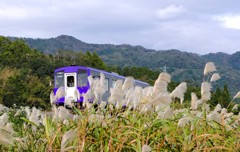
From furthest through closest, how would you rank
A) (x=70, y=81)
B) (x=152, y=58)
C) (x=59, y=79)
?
(x=152, y=58) → (x=59, y=79) → (x=70, y=81)

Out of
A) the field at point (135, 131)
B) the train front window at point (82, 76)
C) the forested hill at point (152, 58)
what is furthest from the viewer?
the forested hill at point (152, 58)

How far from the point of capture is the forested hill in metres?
115

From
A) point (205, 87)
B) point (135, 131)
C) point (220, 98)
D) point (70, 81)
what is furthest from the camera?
point (70, 81)

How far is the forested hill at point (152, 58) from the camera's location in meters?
115

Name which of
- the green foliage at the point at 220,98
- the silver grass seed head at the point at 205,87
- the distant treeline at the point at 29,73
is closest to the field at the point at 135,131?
the silver grass seed head at the point at 205,87

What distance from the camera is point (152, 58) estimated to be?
148 metres

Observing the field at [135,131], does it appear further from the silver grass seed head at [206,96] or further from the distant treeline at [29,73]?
the distant treeline at [29,73]

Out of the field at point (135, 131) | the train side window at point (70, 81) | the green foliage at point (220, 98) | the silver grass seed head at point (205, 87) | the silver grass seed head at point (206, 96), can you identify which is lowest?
the green foliage at point (220, 98)

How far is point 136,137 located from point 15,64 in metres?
35.4

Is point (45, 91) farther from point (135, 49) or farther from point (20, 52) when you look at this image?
point (135, 49)

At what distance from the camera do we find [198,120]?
3.71 m

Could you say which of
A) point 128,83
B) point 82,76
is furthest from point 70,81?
point 128,83

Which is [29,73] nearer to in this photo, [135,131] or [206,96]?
[206,96]

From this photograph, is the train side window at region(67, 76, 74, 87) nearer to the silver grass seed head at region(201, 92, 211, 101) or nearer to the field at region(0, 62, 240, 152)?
the field at region(0, 62, 240, 152)
